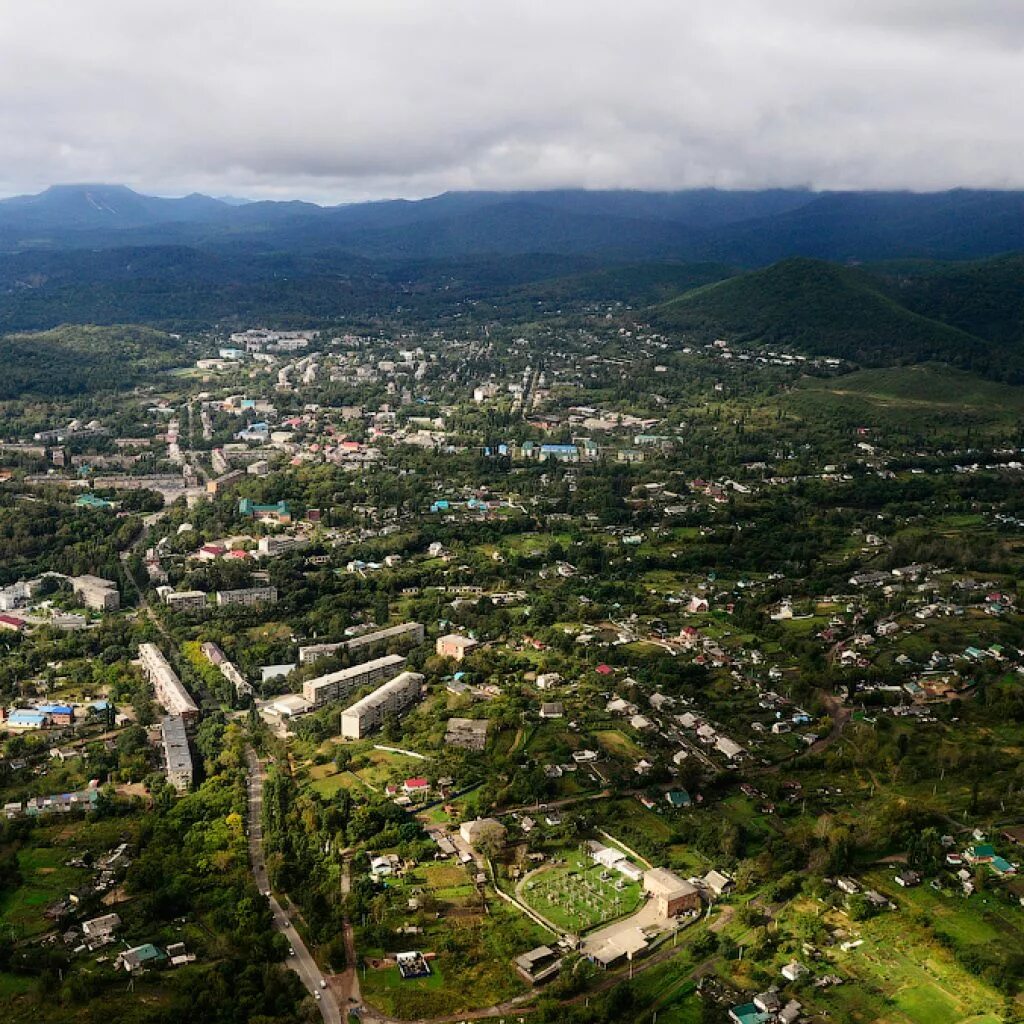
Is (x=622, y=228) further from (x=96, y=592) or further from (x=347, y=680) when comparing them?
(x=347, y=680)

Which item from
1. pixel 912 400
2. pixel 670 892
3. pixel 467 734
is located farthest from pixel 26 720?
pixel 912 400

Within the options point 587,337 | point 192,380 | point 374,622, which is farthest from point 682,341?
point 374,622

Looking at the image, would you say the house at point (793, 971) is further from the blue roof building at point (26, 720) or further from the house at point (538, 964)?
the blue roof building at point (26, 720)

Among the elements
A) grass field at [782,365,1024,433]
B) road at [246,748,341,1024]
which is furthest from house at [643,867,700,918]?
grass field at [782,365,1024,433]

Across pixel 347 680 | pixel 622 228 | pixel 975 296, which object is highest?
pixel 622 228

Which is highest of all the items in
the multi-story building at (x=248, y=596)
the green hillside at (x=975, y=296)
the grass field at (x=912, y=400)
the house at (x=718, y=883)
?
the green hillside at (x=975, y=296)

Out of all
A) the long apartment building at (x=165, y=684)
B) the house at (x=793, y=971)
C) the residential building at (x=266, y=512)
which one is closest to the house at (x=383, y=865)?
the house at (x=793, y=971)

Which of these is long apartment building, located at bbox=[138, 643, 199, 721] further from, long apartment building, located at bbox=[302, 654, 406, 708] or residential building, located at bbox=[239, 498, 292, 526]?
residential building, located at bbox=[239, 498, 292, 526]
